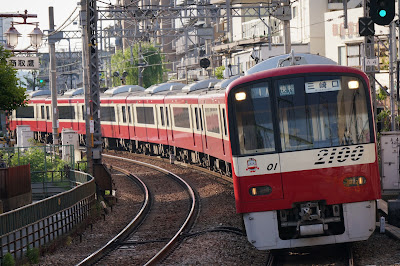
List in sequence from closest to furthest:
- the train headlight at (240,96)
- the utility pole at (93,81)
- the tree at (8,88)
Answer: the train headlight at (240,96) < the tree at (8,88) < the utility pole at (93,81)

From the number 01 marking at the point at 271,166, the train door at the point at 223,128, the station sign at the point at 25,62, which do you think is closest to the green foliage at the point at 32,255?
the number 01 marking at the point at 271,166

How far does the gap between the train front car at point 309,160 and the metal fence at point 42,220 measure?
4169 mm

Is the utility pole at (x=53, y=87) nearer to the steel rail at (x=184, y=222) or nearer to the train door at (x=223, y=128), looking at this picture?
the steel rail at (x=184, y=222)

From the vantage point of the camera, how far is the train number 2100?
11.6m

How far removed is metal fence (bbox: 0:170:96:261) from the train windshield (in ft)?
14.1

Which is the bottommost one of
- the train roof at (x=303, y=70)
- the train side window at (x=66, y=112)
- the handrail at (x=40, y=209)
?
the handrail at (x=40, y=209)

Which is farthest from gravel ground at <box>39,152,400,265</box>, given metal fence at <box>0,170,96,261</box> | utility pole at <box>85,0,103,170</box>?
utility pole at <box>85,0,103,170</box>

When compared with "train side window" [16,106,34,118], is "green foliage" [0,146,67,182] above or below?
below

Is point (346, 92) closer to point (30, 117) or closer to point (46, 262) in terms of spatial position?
point (46, 262)

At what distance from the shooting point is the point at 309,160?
11617 mm

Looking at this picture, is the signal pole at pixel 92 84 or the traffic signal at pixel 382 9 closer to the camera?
the traffic signal at pixel 382 9

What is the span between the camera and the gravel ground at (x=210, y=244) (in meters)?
12.3

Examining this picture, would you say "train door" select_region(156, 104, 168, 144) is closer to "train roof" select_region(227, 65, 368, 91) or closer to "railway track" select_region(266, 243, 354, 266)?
"railway track" select_region(266, 243, 354, 266)

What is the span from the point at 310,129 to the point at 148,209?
30.6 feet
